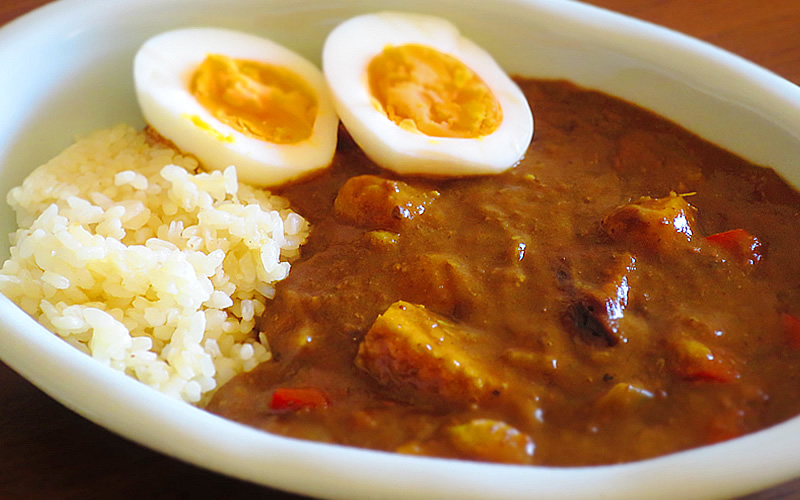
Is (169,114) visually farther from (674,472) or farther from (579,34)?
(674,472)

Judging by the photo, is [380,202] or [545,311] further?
[380,202]

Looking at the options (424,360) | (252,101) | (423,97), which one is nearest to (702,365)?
(424,360)

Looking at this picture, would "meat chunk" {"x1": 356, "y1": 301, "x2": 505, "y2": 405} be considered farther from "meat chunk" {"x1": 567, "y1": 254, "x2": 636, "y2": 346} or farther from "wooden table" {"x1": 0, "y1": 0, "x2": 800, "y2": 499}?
"wooden table" {"x1": 0, "y1": 0, "x2": 800, "y2": 499}

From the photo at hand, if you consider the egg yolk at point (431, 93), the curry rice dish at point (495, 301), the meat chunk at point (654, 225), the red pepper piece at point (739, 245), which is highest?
the egg yolk at point (431, 93)

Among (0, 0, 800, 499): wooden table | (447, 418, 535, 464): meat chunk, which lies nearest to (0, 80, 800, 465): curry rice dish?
→ (447, 418, 535, 464): meat chunk

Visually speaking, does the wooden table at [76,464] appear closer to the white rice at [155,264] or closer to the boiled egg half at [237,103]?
the white rice at [155,264]

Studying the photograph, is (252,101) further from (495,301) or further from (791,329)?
(791,329)

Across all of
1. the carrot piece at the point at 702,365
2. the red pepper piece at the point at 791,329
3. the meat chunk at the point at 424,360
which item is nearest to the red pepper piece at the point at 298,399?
the meat chunk at the point at 424,360

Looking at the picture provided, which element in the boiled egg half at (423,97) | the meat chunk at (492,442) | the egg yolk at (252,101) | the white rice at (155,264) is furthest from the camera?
the egg yolk at (252,101)
